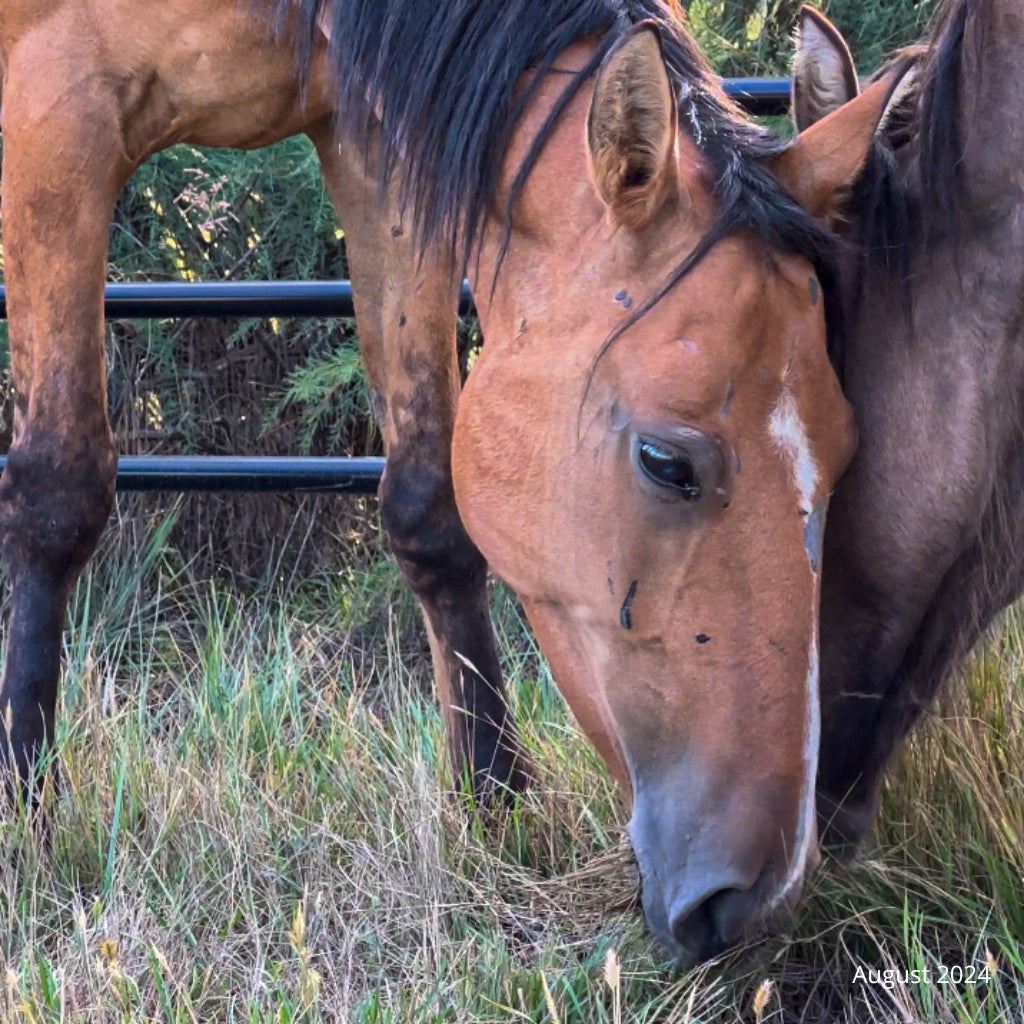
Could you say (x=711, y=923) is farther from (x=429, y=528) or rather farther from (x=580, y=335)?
(x=429, y=528)

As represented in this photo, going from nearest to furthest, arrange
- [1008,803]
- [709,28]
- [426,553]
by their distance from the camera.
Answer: [1008,803], [426,553], [709,28]

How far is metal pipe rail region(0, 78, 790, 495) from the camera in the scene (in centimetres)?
337

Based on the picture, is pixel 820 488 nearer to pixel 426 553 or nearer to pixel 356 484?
pixel 426 553

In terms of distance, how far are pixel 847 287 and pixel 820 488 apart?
31 cm

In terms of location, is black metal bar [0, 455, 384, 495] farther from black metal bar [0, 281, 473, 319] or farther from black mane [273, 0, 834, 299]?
black mane [273, 0, 834, 299]

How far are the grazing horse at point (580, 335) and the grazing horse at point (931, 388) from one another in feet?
0.31

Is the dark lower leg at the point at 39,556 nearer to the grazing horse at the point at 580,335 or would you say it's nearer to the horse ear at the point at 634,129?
the grazing horse at the point at 580,335

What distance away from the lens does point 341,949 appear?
6.48 ft

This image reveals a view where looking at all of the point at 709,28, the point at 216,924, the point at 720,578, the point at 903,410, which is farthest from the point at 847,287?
the point at 709,28

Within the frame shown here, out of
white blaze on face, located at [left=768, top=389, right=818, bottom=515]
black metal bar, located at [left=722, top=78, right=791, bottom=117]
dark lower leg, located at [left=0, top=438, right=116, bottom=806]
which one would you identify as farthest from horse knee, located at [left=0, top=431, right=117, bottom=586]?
black metal bar, located at [left=722, top=78, right=791, bottom=117]

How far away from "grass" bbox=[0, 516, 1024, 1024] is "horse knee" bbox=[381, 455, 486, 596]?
300 mm

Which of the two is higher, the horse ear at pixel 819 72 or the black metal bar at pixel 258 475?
the horse ear at pixel 819 72

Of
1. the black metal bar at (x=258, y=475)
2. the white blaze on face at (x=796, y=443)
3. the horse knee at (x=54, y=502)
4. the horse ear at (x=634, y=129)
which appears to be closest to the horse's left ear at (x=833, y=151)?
the horse ear at (x=634, y=129)

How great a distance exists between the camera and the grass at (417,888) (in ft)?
5.93
